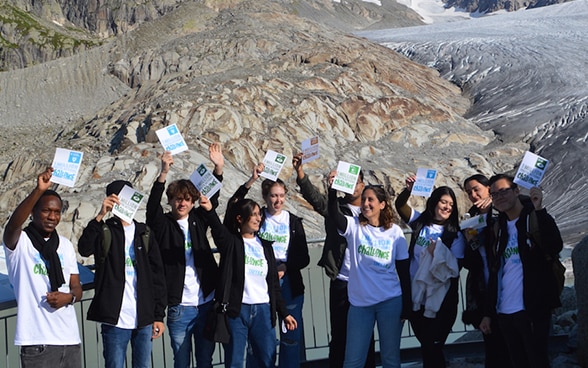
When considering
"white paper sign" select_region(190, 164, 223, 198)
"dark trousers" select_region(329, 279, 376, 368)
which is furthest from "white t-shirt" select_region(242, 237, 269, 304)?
"dark trousers" select_region(329, 279, 376, 368)

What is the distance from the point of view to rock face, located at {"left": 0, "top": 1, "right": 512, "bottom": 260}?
23281mm

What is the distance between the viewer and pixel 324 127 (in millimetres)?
29719

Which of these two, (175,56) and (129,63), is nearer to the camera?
(175,56)

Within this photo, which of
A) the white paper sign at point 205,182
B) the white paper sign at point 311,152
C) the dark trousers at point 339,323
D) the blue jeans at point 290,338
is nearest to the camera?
the white paper sign at point 205,182

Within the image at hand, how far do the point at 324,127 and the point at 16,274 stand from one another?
81.2 ft

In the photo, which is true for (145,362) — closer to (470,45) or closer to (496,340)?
(496,340)

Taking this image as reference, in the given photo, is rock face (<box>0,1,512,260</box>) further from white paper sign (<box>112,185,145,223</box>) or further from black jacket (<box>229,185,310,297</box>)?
white paper sign (<box>112,185,145,223</box>)

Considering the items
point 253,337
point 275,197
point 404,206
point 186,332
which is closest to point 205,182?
point 275,197

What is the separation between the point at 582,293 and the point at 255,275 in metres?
2.99

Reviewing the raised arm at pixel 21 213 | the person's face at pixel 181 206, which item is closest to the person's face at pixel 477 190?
the person's face at pixel 181 206

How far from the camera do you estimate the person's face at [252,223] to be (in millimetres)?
6297

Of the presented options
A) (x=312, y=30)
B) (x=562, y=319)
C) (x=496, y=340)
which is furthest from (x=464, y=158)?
(x=496, y=340)

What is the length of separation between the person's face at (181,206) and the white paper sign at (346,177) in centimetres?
131

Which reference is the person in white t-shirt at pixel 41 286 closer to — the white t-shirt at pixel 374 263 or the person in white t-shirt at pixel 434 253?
the white t-shirt at pixel 374 263
